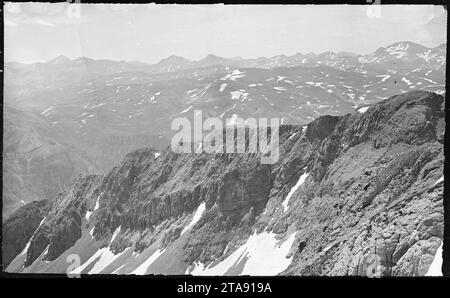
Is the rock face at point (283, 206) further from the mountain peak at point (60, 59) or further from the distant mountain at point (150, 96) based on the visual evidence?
the mountain peak at point (60, 59)

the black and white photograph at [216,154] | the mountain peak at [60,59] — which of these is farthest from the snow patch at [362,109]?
the mountain peak at [60,59]

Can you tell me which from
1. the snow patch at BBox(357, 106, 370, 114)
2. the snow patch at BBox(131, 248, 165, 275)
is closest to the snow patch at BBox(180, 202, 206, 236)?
the snow patch at BBox(131, 248, 165, 275)

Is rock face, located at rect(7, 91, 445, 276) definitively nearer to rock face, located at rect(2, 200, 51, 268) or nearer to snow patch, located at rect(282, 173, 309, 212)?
snow patch, located at rect(282, 173, 309, 212)

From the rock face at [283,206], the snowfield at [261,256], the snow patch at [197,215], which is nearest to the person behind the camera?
the rock face at [283,206]

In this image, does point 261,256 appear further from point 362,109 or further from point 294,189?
point 294,189

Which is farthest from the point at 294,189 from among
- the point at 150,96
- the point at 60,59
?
the point at 60,59

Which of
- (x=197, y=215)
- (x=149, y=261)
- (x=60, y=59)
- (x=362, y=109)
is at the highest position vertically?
(x=60, y=59)

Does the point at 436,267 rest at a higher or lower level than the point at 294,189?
higher

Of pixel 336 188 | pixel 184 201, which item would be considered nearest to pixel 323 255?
pixel 336 188
